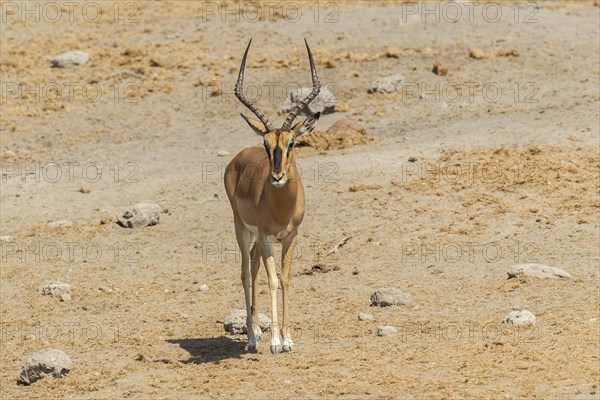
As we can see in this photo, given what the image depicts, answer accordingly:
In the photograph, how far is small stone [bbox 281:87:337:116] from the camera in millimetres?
25609

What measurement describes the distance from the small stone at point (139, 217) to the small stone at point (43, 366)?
7.04m

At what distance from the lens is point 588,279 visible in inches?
652

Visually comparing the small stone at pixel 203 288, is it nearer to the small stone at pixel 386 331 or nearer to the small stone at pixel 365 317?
the small stone at pixel 365 317

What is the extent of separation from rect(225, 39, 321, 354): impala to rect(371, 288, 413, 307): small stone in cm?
191

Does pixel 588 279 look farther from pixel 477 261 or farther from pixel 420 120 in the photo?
pixel 420 120

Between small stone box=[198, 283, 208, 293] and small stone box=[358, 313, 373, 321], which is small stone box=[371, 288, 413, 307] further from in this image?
small stone box=[198, 283, 208, 293]

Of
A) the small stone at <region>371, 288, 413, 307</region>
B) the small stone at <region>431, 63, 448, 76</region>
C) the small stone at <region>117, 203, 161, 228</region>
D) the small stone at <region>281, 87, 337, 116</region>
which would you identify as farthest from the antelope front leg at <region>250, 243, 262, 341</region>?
the small stone at <region>431, 63, 448, 76</region>

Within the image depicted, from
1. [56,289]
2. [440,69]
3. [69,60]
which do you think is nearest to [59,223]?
[56,289]

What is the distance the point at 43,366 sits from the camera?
13469 millimetres

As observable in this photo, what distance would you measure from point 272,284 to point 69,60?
17085 millimetres

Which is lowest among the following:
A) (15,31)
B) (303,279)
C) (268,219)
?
(303,279)

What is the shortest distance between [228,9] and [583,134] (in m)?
13.5

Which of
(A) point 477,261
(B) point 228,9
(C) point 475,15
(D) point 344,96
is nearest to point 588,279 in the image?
(A) point 477,261

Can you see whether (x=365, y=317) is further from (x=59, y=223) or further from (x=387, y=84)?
(x=387, y=84)
